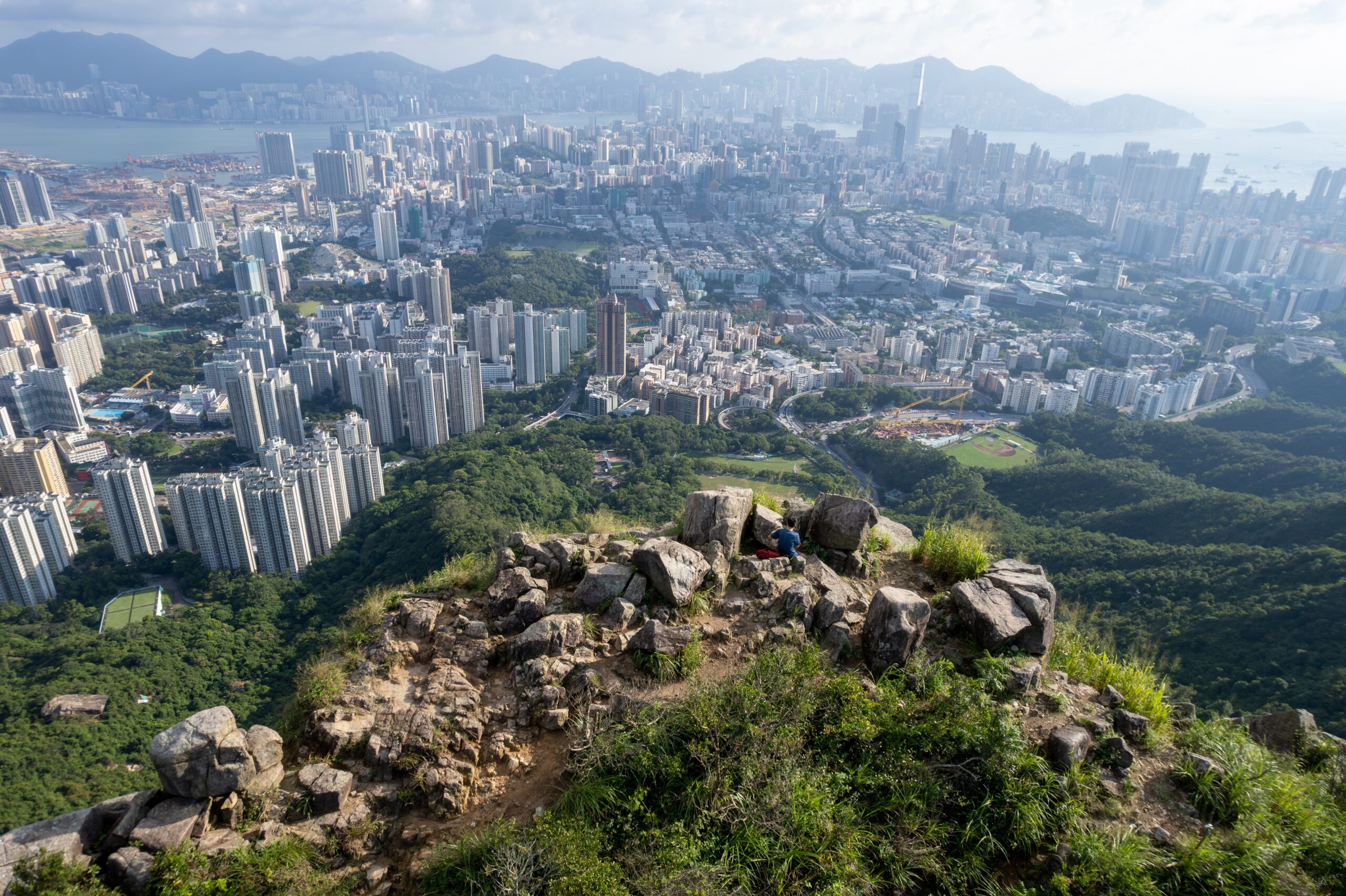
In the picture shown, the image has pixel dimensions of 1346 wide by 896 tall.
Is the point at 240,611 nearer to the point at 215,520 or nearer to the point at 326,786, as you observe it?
the point at 215,520

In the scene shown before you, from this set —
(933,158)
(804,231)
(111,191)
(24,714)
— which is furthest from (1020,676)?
(933,158)

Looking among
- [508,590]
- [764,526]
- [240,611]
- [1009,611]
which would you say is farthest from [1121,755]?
[240,611]

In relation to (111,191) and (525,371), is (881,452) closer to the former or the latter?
(525,371)

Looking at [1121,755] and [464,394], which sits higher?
[1121,755]

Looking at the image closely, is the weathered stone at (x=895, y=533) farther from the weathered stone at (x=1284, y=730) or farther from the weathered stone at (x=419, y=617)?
the weathered stone at (x=419, y=617)

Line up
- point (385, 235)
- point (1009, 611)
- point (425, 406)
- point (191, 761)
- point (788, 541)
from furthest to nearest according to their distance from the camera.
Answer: point (385, 235) < point (425, 406) < point (788, 541) < point (1009, 611) < point (191, 761)

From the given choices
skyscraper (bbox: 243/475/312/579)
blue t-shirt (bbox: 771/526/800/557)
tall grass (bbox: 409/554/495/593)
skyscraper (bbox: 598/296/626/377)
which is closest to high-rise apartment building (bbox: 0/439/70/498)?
skyscraper (bbox: 243/475/312/579)

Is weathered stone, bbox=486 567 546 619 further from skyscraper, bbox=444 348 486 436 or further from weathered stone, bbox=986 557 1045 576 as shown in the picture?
skyscraper, bbox=444 348 486 436
